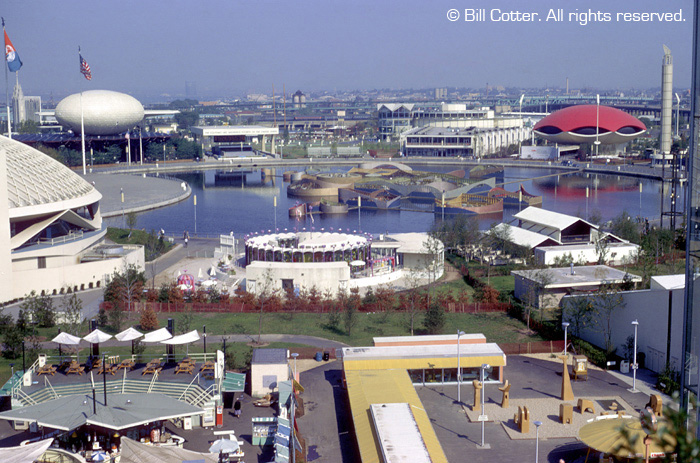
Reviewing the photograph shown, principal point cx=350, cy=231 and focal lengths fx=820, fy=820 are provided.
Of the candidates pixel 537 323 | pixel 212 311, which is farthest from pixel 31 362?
pixel 537 323

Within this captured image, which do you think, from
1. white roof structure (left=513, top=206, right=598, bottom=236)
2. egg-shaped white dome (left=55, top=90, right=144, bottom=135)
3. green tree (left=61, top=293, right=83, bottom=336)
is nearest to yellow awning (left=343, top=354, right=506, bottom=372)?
green tree (left=61, top=293, right=83, bottom=336)

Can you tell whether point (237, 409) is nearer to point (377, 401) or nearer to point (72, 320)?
point (377, 401)

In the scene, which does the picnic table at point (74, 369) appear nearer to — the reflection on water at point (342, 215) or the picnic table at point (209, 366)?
the picnic table at point (209, 366)

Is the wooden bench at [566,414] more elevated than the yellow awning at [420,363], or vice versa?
the yellow awning at [420,363]

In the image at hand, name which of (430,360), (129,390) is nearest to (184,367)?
(129,390)

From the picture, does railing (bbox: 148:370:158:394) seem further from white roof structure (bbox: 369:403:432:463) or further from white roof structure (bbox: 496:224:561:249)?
white roof structure (bbox: 496:224:561:249)

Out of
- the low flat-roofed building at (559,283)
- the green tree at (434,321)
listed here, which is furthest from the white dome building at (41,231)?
the low flat-roofed building at (559,283)
